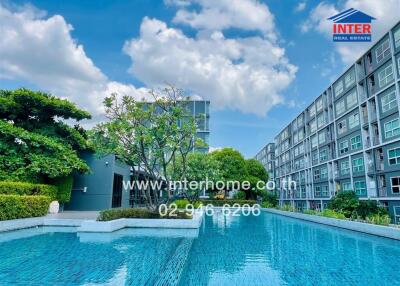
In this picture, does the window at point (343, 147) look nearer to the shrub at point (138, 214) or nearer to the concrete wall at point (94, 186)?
the shrub at point (138, 214)

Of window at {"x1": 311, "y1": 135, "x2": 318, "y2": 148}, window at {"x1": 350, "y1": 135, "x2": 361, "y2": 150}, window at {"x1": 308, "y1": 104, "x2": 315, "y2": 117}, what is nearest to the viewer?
window at {"x1": 350, "y1": 135, "x2": 361, "y2": 150}

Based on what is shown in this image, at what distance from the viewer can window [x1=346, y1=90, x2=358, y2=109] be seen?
2645 cm

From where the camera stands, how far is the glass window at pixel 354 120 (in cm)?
Result: 2620

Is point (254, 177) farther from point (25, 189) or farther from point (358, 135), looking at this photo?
point (25, 189)

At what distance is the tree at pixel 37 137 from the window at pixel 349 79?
983 inches

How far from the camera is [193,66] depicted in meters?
18.6

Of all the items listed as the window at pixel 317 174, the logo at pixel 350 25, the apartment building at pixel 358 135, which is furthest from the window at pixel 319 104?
the logo at pixel 350 25

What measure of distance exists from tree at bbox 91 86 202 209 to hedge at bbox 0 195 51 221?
14.8ft

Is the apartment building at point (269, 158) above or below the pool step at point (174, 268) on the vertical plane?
above

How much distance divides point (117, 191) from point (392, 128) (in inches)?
903

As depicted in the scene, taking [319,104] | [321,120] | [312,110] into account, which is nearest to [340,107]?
[321,120]

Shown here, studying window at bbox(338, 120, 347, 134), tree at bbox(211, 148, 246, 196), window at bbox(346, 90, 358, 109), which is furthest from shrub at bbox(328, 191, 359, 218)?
tree at bbox(211, 148, 246, 196)

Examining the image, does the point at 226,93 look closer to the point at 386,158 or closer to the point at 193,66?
the point at 193,66

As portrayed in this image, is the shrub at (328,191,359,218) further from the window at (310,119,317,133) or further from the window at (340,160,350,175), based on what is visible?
the window at (310,119,317,133)
